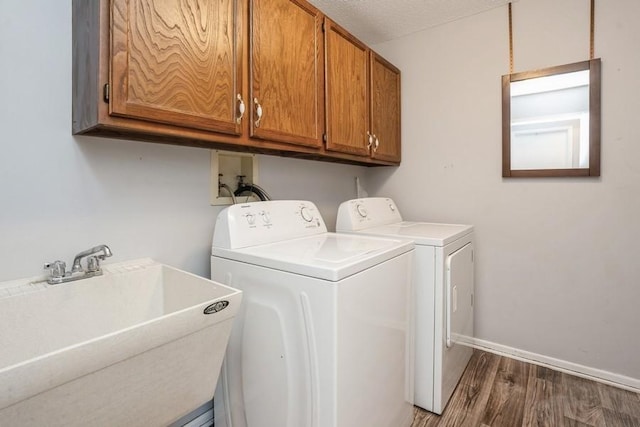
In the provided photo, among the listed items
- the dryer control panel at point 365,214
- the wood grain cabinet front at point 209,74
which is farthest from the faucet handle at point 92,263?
the dryer control panel at point 365,214

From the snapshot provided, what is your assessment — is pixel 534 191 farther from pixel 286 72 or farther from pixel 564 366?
pixel 286 72

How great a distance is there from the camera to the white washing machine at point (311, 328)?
1.07m

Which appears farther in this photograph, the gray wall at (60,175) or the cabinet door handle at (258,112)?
the cabinet door handle at (258,112)

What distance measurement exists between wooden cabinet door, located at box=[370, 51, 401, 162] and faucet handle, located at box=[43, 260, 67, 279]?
1741 mm

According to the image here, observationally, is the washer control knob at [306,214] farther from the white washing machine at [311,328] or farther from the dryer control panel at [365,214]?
the dryer control panel at [365,214]

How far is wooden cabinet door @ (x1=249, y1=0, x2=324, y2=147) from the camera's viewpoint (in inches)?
54.0

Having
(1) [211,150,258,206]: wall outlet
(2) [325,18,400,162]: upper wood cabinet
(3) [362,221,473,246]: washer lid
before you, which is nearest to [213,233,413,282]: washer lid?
(3) [362,221,473,246]: washer lid

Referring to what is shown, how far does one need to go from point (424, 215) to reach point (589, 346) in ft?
4.14

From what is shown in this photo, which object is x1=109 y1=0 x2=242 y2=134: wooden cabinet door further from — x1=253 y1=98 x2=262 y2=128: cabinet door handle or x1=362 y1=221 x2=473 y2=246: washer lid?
x1=362 y1=221 x2=473 y2=246: washer lid

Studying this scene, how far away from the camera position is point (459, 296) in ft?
6.10

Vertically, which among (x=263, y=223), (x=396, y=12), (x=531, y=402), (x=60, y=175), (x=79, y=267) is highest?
(x=396, y=12)

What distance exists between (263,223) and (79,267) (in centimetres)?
71

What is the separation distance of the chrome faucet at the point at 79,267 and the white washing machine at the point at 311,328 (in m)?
0.43

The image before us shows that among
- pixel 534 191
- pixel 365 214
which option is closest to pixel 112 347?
pixel 365 214
